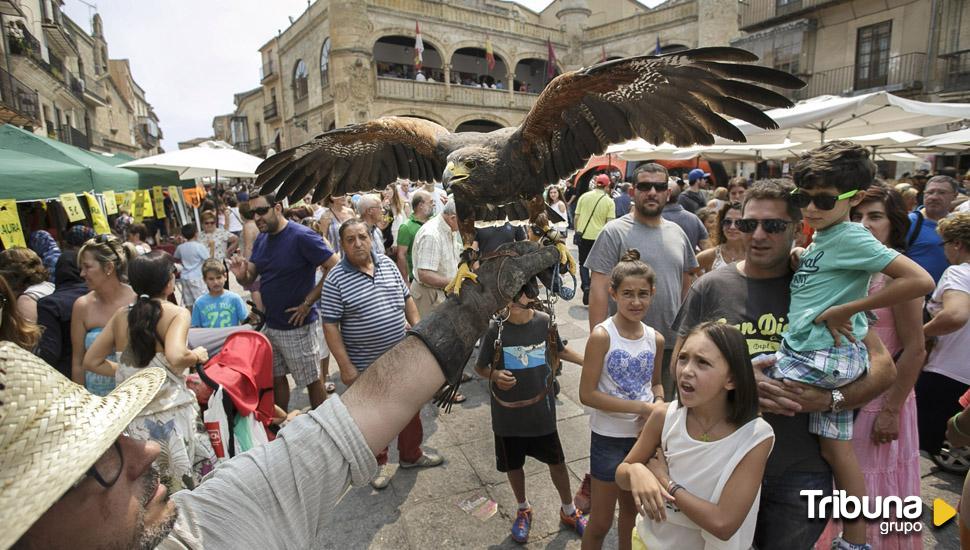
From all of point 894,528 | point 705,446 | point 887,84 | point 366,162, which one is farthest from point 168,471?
point 887,84

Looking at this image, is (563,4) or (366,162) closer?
(366,162)

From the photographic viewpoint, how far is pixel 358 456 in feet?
3.99

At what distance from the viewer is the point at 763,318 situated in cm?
211

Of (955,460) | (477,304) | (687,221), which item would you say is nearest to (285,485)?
(477,304)

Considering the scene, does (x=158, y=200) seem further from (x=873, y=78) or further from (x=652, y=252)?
(x=873, y=78)

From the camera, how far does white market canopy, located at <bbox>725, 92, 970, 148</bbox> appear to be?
559cm

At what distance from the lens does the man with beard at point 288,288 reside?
13.7 ft

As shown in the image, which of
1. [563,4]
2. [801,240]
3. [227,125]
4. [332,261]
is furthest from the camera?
[227,125]

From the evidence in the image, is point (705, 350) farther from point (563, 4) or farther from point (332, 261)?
point (563, 4)

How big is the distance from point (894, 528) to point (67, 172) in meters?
9.82

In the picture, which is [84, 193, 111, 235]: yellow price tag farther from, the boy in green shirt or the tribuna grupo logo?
the tribuna grupo logo

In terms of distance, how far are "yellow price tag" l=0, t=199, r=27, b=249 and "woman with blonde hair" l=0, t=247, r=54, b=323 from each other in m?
2.27

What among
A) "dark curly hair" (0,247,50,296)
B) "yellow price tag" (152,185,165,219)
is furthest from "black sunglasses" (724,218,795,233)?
"yellow price tag" (152,185,165,219)

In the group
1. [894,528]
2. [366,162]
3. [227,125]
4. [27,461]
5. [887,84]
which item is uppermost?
[227,125]
